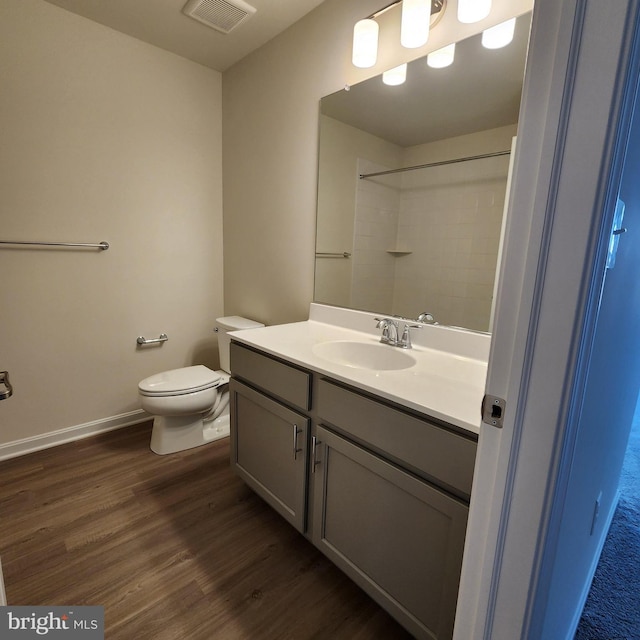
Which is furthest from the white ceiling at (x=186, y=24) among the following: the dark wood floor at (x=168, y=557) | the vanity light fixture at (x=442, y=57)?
the dark wood floor at (x=168, y=557)

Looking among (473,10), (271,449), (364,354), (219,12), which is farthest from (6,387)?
(219,12)

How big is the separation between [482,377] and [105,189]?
223 cm

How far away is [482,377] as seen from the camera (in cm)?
118

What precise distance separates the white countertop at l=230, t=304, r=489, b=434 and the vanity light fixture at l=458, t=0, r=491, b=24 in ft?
3.60

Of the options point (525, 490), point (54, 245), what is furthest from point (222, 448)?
point (525, 490)

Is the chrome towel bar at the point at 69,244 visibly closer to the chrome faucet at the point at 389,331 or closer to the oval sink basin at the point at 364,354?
the oval sink basin at the point at 364,354

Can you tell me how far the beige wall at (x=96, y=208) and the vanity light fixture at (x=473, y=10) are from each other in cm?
174

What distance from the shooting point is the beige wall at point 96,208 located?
1.86 m

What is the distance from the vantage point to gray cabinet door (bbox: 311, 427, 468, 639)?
3.03 feet

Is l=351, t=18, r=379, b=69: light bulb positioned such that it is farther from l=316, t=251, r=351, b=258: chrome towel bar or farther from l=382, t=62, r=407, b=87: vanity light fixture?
l=316, t=251, r=351, b=258: chrome towel bar

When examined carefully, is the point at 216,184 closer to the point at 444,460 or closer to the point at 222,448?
the point at 222,448

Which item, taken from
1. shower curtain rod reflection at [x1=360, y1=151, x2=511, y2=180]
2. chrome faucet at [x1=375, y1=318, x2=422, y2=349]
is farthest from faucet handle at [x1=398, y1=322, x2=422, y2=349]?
shower curtain rod reflection at [x1=360, y1=151, x2=511, y2=180]

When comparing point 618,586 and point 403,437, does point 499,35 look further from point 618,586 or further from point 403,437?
point 618,586

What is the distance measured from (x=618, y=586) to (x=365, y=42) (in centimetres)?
237
